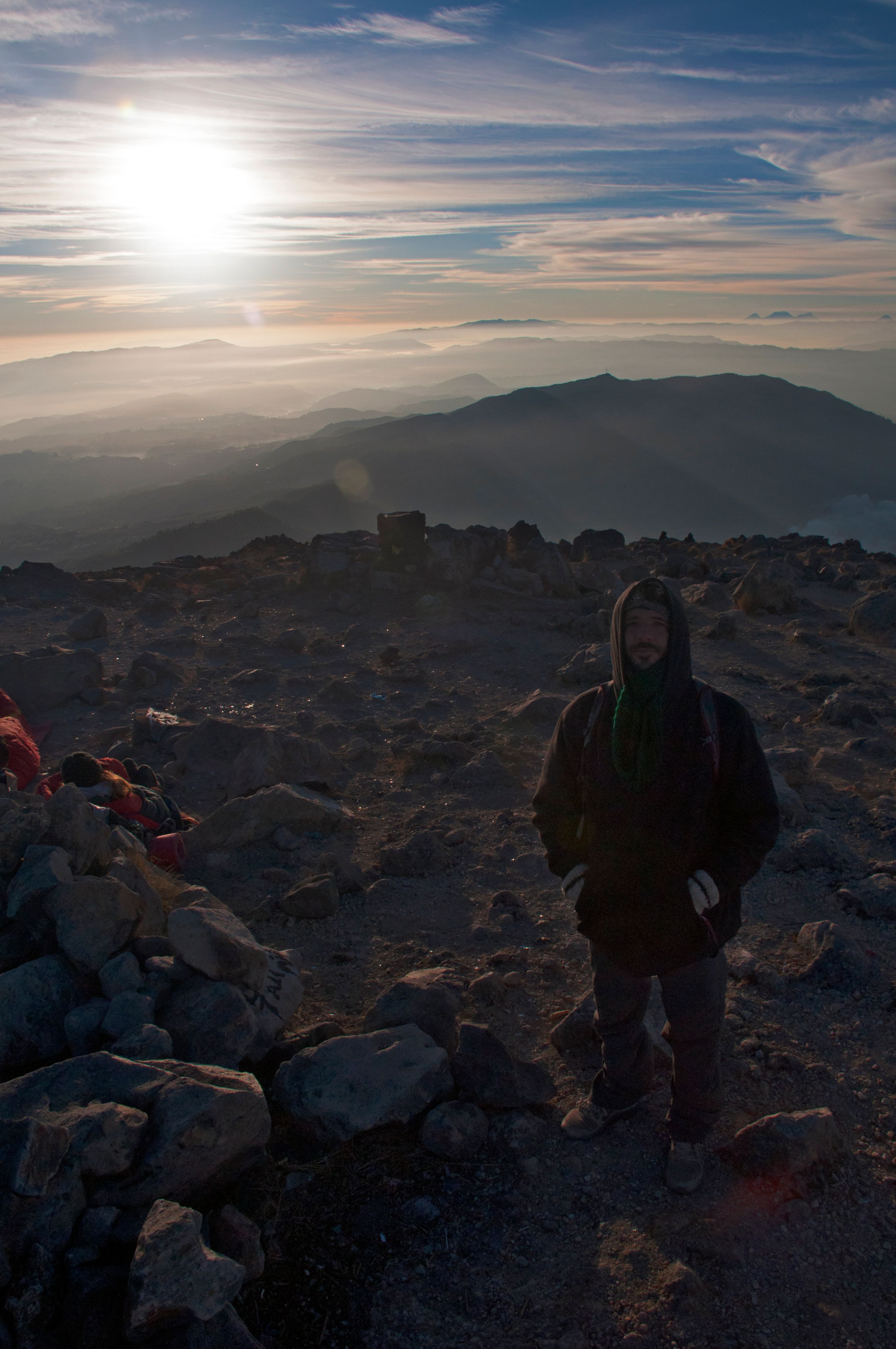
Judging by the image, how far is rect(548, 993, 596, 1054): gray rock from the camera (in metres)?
3.69

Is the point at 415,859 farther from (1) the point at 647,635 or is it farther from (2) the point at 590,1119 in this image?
(1) the point at 647,635

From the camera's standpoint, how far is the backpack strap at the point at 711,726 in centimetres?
262

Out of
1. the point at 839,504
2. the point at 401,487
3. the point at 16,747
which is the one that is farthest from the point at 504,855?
the point at 839,504

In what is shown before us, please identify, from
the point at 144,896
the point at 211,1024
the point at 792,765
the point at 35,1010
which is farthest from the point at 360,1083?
the point at 792,765

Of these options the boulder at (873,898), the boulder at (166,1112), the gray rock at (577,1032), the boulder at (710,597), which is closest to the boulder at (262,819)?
the gray rock at (577,1032)

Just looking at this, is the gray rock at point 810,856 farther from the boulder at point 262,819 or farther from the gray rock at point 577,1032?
the boulder at point 262,819

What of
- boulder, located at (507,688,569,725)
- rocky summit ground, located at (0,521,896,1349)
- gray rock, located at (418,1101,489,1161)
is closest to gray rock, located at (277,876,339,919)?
rocky summit ground, located at (0,521,896,1349)

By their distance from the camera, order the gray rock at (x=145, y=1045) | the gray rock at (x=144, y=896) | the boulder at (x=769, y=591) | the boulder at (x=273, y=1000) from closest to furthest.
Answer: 1. the gray rock at (x=145, y=1045)
2. the boulder at (x=273, y=1000)
3. the gray rock at (x=144, y=896)
4. the boulder at (x=769, y=591)

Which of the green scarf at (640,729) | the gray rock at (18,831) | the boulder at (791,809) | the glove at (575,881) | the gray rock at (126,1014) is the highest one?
the green scarf at (640,729)

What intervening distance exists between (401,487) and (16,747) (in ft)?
493

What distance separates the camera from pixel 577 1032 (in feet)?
12.1

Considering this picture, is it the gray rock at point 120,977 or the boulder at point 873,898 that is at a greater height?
the gray rock at point 120,977

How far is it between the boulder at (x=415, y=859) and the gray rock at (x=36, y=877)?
2.16 m

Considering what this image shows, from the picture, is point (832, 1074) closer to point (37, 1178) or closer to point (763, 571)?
point (37, 1178)
